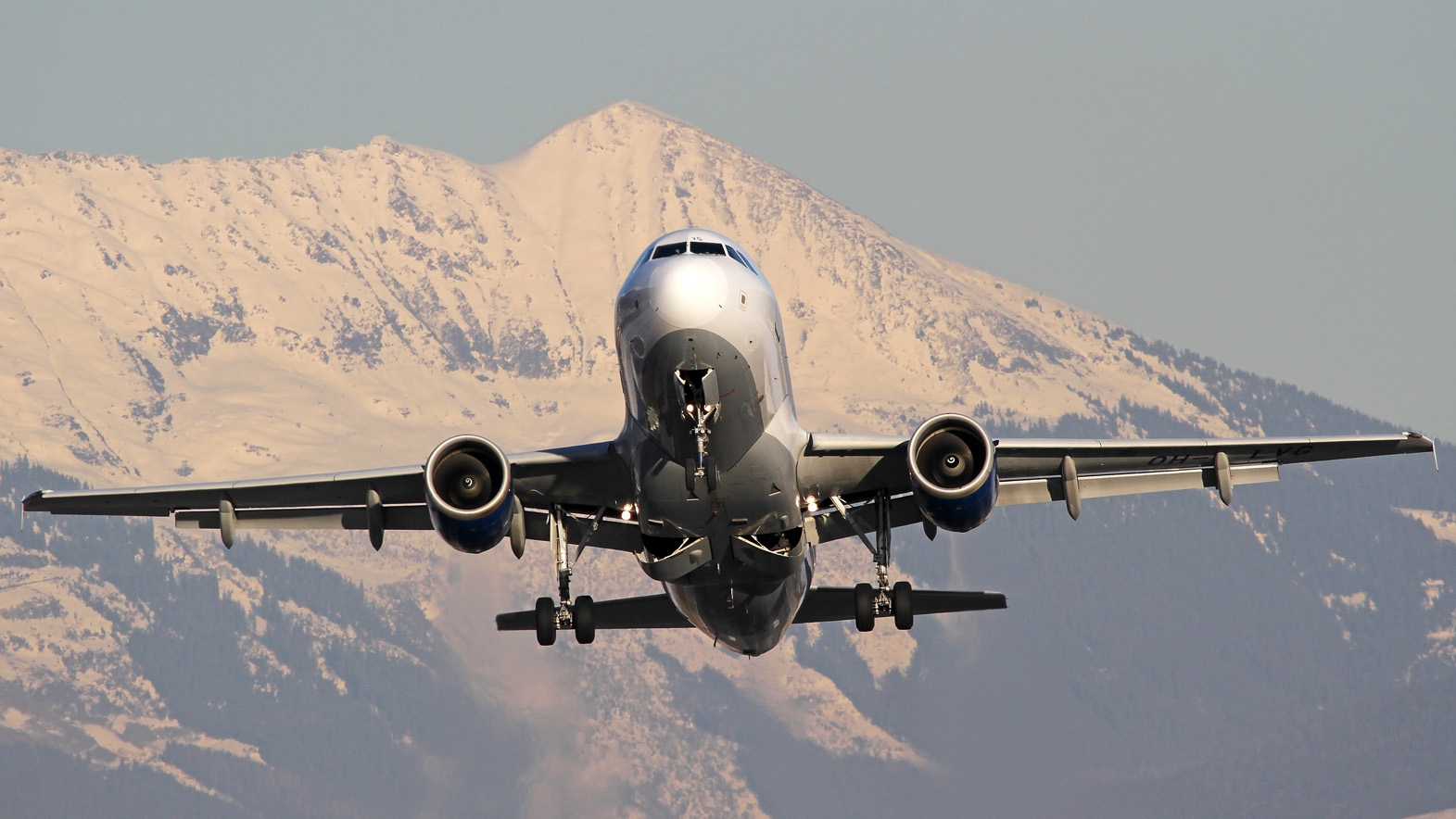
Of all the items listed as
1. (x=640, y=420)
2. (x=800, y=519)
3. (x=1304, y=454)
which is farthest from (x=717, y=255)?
(x=1304, y=454)

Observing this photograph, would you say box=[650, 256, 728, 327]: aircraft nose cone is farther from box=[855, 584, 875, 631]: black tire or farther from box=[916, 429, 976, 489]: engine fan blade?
box=[855, 584, 875, 631]: black tire

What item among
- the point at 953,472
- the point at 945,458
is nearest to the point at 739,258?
the point at 945,458

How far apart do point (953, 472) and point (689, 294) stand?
561 centimetres

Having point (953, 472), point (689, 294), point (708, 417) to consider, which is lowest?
point (953, 472)

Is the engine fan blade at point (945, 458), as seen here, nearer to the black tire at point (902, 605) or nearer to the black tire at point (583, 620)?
the black tire at point (902, 605)

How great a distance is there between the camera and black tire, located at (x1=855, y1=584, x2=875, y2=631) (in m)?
32.6

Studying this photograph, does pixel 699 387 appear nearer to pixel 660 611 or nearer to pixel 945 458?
pixel 945 458

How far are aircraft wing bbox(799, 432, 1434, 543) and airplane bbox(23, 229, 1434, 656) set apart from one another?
0.14 ft

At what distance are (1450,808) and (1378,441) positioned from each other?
527 feet

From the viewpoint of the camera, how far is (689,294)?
1048 inches

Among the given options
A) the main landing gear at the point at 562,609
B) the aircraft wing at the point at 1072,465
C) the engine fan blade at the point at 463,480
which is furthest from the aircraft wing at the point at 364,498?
the aircraft wing at the point at 1072,465

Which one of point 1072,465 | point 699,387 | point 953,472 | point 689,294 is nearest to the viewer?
point 689,294

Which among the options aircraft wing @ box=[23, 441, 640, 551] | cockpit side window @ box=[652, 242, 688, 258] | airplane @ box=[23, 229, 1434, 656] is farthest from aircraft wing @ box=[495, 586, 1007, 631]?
cockpit side window @ box=[652, 242, 688, 258]

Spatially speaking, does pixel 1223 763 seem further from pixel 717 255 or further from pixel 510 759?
pixel 717 255
